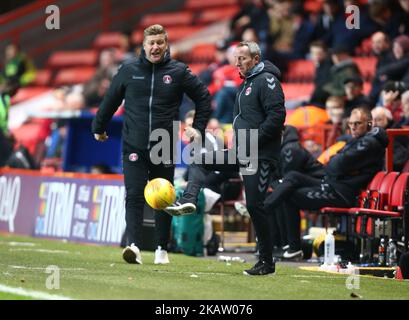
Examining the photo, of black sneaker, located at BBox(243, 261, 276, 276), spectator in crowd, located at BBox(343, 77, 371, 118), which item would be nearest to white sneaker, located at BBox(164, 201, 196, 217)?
black sneaker, located at BBox(243, 261, 276, 276)

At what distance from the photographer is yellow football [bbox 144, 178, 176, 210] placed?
11.8m

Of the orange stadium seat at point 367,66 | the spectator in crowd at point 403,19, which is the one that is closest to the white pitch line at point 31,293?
the spectator in crowd at point 403,19

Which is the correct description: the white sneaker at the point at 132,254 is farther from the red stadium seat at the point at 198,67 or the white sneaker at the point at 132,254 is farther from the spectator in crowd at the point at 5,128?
the red stadium seat at the point at 198,67

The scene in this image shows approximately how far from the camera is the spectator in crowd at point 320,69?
1775 cm

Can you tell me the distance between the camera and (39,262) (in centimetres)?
1244

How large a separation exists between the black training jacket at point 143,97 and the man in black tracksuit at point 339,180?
2.26 meters

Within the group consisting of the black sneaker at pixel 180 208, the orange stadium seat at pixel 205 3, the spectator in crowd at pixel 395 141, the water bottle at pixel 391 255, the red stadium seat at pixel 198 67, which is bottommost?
the water bottle at pixel 391 255

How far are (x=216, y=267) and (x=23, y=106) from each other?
1576 centimetres

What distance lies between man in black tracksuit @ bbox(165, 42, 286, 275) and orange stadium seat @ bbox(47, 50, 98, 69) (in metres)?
16.4

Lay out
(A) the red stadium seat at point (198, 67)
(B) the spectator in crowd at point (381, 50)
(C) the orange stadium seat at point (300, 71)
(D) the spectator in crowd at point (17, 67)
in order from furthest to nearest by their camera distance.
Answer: (D) the spectator in crowd at point (17, 67) → (A) the red stadium seat at point (198, 67) → (C) the orange stadium seat at point (300, 71) → (B) the spectator in crowd at point (381, 50)

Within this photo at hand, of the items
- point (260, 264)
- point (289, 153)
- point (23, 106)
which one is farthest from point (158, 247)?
point (23, 106)

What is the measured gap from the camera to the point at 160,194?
38.7ft
